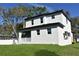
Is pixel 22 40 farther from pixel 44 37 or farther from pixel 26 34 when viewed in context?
pixel 44 37

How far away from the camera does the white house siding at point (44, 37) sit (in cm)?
2434

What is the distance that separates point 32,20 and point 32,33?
4175 mm

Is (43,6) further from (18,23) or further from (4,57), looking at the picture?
(4,57)

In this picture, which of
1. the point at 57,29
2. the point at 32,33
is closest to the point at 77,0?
the point at 57,29

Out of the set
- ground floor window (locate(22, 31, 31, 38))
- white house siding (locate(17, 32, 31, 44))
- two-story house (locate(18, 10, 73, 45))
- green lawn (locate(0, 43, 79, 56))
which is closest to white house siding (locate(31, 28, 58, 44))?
two-story house (locate(18, 10, 73, 45))

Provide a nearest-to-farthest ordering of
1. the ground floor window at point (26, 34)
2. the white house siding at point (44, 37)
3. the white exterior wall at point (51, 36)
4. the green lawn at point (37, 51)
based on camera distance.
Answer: the green lawn at point (37, 51) < the white exterior wall at point (51, 36) < the white house siding at point (44, 37) < the ground floor window at point (26, 34)

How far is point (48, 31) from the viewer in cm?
2503

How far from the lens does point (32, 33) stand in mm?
27438

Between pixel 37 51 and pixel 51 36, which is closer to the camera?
pixel 37 51

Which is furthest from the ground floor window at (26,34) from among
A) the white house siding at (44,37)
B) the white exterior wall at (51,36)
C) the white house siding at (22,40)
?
the white house siding at (44,37)

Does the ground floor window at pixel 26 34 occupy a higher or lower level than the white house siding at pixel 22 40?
higher

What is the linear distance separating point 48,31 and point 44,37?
99 cm

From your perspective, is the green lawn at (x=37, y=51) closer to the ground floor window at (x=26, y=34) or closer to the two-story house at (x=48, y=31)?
the two-story house at (x=48, y=31)

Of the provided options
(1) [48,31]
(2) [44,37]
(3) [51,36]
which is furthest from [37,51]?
(2) [44,37]
